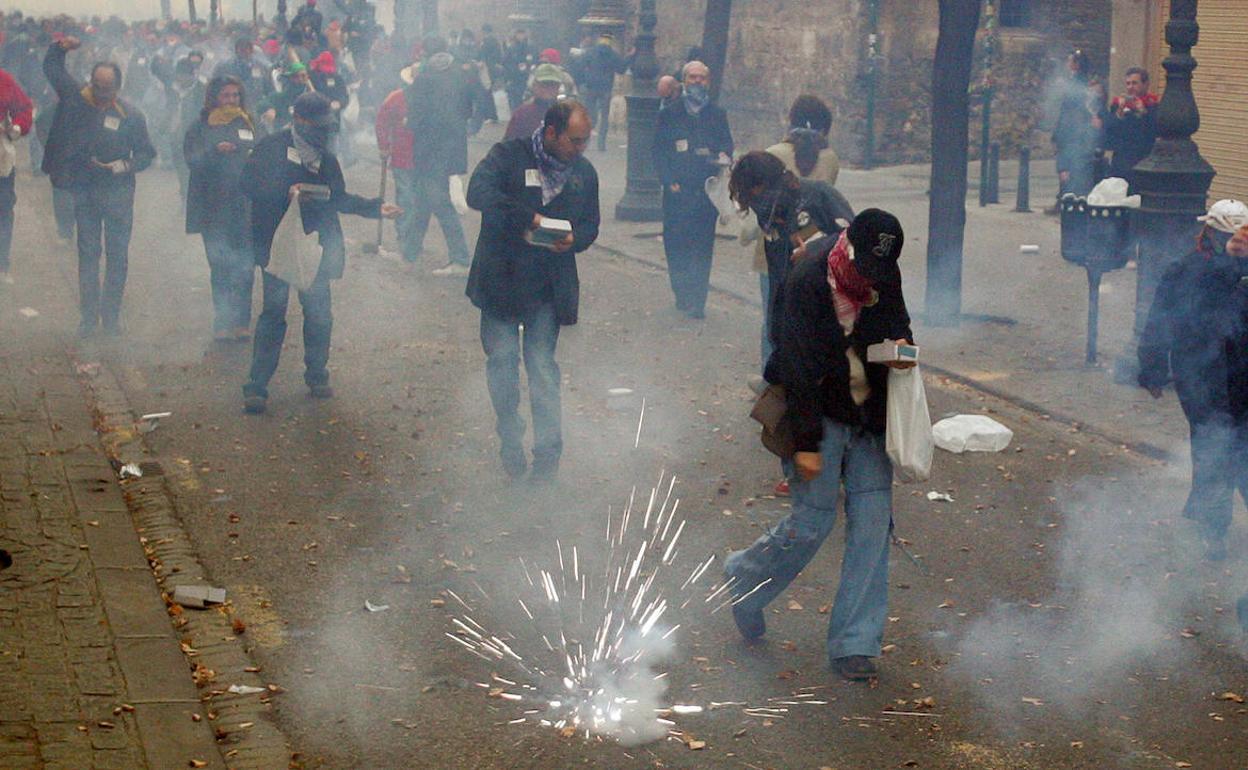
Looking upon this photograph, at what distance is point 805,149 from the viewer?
895 centimetres

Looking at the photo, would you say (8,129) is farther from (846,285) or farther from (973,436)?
(846,285)

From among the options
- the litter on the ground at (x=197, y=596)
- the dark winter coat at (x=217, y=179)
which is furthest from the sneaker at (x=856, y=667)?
the dark winter coat at (x=217, y=179)

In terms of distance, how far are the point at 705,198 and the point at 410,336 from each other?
103 inches

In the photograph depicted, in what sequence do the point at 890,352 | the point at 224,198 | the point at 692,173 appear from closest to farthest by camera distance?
1. the point at 890,352
2. the point at 224,198
3. the point at 692,173

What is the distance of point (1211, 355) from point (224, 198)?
754cm

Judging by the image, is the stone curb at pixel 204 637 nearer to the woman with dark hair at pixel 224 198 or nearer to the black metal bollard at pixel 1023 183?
the woman with dark hair at pixel 224 198

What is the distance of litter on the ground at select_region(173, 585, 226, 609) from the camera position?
651cm

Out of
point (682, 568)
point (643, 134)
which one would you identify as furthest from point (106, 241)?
point (643, 134)

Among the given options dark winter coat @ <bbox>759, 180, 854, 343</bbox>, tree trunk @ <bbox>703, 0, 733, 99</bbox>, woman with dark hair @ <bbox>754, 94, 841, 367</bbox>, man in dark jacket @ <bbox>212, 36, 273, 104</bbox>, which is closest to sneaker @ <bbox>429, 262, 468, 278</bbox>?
tree trunk @ <bbox>703, 0, 733, 99</bbox>

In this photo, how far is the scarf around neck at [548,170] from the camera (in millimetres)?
7934

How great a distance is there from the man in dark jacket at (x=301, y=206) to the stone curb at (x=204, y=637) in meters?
0.96

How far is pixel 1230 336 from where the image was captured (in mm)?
6672

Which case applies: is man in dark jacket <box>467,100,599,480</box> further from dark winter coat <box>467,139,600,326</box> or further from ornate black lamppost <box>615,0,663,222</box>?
ornate black lamppost <box>615,0,663,222</box>

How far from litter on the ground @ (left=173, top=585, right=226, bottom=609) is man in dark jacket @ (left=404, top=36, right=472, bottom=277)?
8.44 metres
